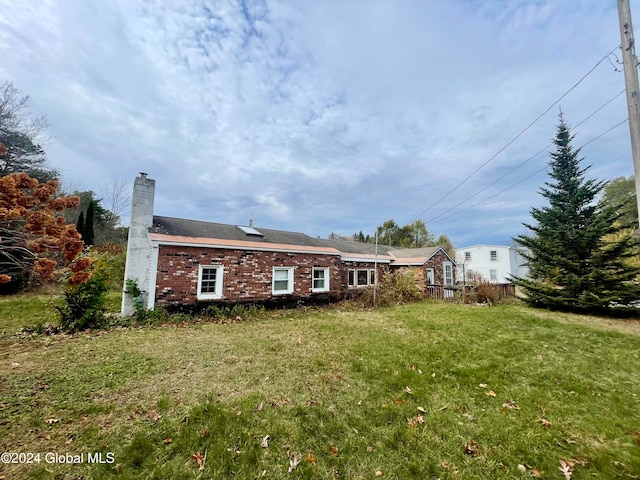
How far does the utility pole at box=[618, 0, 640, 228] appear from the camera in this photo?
15.0 ft

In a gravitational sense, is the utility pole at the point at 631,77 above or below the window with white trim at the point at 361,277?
above

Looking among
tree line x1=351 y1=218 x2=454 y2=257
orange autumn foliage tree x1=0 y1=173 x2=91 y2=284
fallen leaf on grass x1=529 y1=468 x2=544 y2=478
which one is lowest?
fallen leaf on grass x1=529 y1=468 x2=544 y2=478

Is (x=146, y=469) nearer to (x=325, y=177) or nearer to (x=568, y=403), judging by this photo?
(x=568, y=403)

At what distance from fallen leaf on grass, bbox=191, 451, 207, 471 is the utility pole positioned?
779cm

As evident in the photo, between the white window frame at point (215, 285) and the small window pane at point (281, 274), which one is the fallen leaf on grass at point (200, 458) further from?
the small window pane at point (281, 274)

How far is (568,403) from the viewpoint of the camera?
4.20m

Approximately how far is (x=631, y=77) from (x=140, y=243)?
581 inches

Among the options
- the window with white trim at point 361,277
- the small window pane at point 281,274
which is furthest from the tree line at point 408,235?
the small window pane at point 281,274

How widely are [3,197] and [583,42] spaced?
13.1 m

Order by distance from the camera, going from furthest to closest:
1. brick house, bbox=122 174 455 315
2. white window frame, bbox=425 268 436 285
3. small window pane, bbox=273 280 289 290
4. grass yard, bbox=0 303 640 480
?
1. white window frame, bbox=425 268 436 285
2. small window pane, bbox=273 280 289 290
3. brick house, bbox=122 174 455 315
4. grass yard, bbox=0 303 640 480

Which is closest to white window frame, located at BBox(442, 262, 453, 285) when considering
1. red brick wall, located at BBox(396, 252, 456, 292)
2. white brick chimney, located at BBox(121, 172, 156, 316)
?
red brick wall, located at BBox(396, 252, 456, 292)

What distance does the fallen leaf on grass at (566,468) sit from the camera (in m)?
2.78

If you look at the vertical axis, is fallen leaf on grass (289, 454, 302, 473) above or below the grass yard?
below

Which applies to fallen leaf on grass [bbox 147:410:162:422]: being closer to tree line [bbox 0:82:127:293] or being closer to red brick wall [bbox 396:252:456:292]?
tree line [bbox 0:82:127:293]
